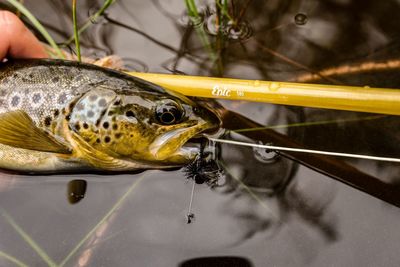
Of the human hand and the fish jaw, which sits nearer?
the fish jaw

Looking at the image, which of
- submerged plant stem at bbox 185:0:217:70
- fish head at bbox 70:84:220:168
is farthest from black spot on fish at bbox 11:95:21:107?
submerged plant stem at bbox 185:0:217:70

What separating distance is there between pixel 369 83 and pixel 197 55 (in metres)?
0.95

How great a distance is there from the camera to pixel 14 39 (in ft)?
7.02

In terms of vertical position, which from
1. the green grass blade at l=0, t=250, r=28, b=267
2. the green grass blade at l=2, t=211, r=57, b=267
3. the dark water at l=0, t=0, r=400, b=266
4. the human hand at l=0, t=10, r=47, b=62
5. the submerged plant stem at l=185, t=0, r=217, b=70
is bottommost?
the green grass blade at l=0, t=250, r=28, b=267

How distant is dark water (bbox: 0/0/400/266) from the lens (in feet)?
6.15

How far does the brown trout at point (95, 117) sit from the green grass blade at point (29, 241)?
0.32m

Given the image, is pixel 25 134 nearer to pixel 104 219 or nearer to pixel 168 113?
pixel 104 219

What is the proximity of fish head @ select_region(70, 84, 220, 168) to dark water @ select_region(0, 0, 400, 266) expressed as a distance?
0.22 m

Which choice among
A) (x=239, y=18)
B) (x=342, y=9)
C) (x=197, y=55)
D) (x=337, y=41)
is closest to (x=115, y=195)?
(x=197, y=55)

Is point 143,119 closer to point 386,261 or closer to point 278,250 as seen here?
point 278,250

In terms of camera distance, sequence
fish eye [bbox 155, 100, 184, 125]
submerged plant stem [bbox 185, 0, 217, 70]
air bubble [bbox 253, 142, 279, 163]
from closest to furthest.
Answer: fish eye [bbox 155, 100, 184, 125], air bubble [bbox 253, 142, 279, 163], submerged plant stem [bbox 185, 0, 217, 70]

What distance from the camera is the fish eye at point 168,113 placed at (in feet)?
6.10

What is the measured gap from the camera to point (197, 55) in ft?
8.21

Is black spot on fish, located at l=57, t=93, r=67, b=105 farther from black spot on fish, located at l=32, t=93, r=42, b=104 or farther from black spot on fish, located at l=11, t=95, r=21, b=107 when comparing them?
black spot on fish, located at l=11, t=95, r=21, b=107
